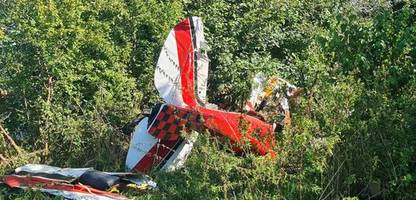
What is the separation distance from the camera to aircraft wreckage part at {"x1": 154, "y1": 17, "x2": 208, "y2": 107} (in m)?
7.15

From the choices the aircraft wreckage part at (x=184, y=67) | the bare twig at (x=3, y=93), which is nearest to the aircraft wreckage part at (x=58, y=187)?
the aircraft wreckage part at (x=184, y=67)

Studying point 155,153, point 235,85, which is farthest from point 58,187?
point 235,85

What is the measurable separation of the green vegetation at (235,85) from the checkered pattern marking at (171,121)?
466 mm

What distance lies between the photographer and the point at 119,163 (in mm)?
7008

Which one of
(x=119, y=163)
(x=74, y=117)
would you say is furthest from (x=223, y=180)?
(x=74, y=117)

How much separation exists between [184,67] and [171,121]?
0.97 m

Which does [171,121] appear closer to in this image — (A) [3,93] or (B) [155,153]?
(B) [155,153]

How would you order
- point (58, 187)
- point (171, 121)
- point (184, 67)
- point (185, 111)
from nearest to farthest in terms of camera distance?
point (58, 187), point (185, 111), point (171, 121), point (184, 67)

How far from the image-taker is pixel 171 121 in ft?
21.8

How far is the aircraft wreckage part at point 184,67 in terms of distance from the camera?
23.5ft

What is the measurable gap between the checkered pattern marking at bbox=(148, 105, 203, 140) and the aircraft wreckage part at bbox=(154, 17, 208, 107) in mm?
310

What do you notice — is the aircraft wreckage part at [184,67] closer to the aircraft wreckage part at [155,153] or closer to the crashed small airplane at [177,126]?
the crashed small airplane at [177,126]

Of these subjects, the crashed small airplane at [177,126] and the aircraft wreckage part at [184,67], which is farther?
the aircraft wreckage part at [184,67]

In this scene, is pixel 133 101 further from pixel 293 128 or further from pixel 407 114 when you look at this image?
pixel 407 114
